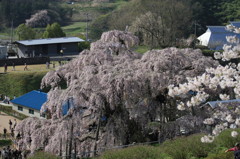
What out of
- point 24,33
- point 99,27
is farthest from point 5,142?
point 99,27

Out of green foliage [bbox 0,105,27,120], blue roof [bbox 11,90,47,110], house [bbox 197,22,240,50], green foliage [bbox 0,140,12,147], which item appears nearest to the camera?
green foliage [bbox 0,140,12,147]

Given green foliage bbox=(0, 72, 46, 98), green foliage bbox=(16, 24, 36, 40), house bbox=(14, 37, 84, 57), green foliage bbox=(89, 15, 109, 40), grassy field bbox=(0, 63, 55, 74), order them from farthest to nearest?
green foliage bbox=(89, 15, 109, 40)
green foliage bbox=(16, 24, 36, 40)
house bbox=(14, 37, 84, 57)
grassy field bbox=(0, 63, 55, 74)
green foliage bbox=(0, 72, 46, 98)

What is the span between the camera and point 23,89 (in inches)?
1748

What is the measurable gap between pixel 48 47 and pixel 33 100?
21556 mm

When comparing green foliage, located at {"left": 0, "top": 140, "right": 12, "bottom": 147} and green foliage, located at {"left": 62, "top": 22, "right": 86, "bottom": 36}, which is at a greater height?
green foliage, located at {"left": 62, "top": 22, "right": 86, "bottom": 36}

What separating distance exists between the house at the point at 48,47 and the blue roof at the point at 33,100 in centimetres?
1799

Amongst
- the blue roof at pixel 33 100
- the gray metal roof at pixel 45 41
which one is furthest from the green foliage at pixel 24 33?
the blue roof at pixel 33 100

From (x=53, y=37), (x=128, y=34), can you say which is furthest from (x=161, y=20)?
(x=128, y=34)

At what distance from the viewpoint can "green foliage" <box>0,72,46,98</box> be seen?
145 feet

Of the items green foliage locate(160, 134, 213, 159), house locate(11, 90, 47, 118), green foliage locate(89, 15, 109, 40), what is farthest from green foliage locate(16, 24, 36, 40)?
green foliage locate(160, 134, 213, 159)

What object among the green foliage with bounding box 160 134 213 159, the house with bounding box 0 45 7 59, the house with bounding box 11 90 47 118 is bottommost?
the house with bounding box 11 90 47 118

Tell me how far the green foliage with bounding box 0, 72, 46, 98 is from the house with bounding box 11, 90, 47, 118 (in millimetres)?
6092

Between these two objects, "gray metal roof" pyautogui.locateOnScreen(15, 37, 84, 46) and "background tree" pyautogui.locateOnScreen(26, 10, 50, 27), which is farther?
"background tree" pyautogui.locateOnScreen(26, 10, 50, 27)

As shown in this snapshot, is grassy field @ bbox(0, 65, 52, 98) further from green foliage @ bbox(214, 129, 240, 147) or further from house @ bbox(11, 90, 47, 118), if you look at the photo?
green foliage @ bbox(214, 129, 240, 147)
